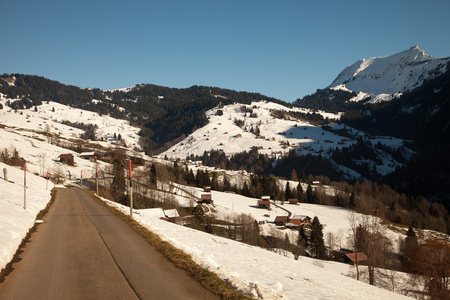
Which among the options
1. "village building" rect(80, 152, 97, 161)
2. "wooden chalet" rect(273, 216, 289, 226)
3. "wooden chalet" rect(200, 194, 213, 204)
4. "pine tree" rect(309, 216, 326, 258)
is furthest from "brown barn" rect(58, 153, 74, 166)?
"pine tree" rect(309, 216, 326, 258)

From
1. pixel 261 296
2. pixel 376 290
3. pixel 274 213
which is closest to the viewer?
pixel 261 296

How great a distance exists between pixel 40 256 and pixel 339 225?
93394 millimetres

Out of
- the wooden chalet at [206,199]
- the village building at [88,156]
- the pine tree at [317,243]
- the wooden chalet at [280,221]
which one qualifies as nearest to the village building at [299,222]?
the wooden chalet at [280,221]

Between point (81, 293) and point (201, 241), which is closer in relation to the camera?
point (81, 293)

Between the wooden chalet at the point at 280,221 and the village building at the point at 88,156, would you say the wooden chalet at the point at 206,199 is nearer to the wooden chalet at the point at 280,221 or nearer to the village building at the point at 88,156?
the wooden chalet at the point at 280,221

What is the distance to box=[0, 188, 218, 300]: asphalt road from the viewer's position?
8.04 m

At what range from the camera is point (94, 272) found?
9.54 m

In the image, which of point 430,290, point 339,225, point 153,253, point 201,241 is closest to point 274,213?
point 339,225

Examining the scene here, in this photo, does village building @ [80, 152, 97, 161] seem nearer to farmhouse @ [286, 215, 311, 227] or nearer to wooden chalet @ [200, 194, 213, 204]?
wooden chalet @ [200, 194, 213, 204]

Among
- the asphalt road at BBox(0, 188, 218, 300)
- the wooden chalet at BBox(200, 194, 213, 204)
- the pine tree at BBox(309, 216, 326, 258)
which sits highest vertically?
the asphalt road at BBox(0, 188, 218, 300)

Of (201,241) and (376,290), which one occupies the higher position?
(201,241)

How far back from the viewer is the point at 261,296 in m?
8.57

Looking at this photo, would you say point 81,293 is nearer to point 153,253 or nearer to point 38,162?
point 153,253

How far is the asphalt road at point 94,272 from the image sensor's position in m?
8.04
